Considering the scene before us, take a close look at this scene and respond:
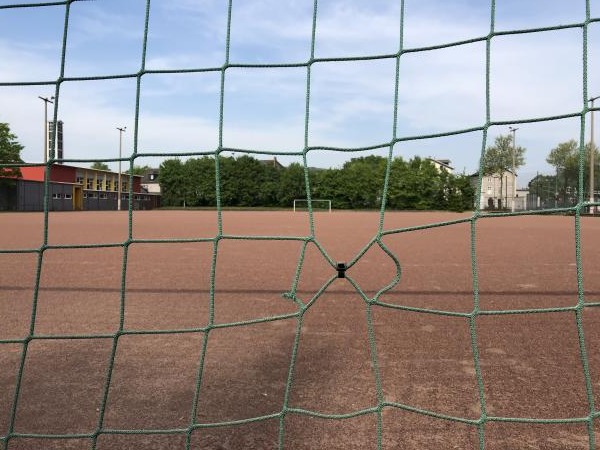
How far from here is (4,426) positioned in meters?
1.93

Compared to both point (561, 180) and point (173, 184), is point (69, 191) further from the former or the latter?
point (561, 180)

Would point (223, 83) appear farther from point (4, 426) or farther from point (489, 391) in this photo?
point (489, 391)

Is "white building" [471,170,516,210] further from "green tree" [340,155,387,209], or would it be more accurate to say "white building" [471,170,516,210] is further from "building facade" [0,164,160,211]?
"building facade" [0,164,160,211]

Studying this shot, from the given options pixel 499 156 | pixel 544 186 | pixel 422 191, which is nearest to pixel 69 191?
pixel 422 191

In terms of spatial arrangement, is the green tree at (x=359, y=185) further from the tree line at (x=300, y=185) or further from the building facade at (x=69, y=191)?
the building facade at (x=69, y=191)

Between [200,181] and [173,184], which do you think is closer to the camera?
[200,181]

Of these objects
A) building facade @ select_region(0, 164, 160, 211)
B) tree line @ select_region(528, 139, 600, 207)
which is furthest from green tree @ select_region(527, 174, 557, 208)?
building facade @ select_region(0, 164, 160, 211)

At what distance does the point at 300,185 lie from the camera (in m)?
31.2

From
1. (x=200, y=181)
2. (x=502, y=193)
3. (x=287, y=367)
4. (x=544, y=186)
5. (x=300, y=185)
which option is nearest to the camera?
(x=287, y=367)

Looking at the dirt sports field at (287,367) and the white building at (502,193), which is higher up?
the white building at (502,193)

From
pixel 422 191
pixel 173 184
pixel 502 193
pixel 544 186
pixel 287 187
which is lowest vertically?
pixel 502 193

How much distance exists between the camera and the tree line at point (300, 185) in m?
20.7

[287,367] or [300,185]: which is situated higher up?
[300,185]

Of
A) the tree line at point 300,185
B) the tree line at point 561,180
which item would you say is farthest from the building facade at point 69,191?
the tree line at point 561,180
